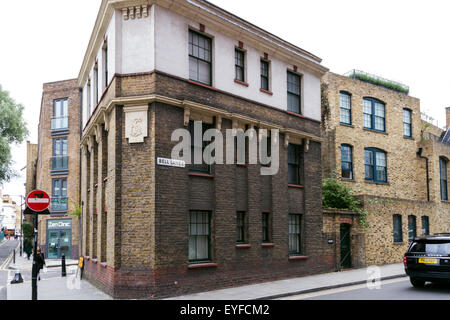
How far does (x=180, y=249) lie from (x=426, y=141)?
21754 millimetres

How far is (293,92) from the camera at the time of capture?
1895 centimetres

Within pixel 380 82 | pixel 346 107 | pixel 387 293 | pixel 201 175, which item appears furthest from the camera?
pixel 380 82

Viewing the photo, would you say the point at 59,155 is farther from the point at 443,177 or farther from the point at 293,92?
the point at 443,177

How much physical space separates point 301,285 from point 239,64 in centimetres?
839

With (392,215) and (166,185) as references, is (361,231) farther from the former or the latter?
(166,185)

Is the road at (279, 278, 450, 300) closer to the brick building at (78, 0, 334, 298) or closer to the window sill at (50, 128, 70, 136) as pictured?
the brick building at (78, 0, 334, 298)

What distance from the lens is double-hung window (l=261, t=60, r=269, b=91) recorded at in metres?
17.5

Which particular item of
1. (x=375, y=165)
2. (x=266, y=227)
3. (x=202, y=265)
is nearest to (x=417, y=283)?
(x=266, y=227)

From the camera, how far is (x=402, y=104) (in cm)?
2814

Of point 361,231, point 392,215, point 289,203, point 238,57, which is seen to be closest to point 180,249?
point 289,203

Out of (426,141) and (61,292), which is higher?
(426,141)

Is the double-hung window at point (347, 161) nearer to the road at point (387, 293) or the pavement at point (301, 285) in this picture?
the pavement at point (301, 285)
